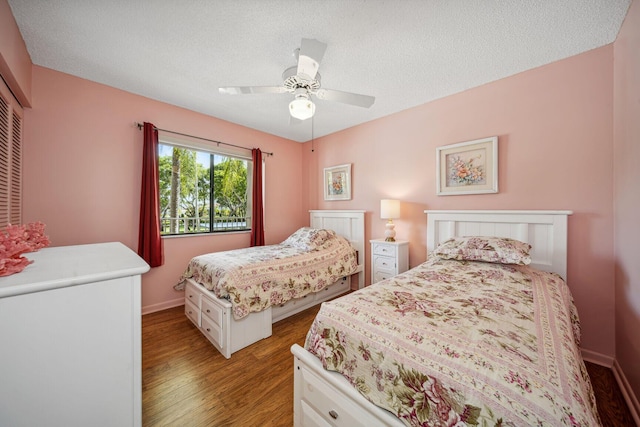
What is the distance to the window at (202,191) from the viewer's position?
3.12m

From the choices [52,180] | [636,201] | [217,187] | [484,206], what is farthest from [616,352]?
[52,180]

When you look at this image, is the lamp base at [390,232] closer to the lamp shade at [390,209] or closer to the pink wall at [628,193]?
the lamp shade at [390,209]

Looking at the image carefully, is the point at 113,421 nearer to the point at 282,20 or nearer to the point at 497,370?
the point at 497,370

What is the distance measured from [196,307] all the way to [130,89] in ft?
8.27

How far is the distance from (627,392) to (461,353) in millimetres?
1801

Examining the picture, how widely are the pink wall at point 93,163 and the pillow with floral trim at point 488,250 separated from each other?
309 cm

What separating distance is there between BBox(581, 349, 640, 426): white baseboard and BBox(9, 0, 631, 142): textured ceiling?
2531 millimetres

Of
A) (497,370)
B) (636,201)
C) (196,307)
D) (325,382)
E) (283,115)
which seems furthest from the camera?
(283,115)

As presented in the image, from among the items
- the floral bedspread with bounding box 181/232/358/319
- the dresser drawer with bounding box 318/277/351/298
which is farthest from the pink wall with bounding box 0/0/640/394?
the dresser drawer with bounding box 318/277/351/298

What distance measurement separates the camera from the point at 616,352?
1831 mm

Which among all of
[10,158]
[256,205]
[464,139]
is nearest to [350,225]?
[256,205]

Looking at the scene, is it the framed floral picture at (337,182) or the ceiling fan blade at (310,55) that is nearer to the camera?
the ceiling fan blade at (310,55)

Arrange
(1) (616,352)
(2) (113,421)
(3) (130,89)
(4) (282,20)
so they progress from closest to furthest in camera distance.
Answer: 1. (2) (113,421)
2. (4) (282,20)
3. (1) (616,352)
4. (3) (130,89)

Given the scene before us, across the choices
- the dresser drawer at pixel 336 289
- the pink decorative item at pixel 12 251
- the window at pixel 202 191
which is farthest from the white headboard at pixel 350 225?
the pink decorative item at pixel 12 251
